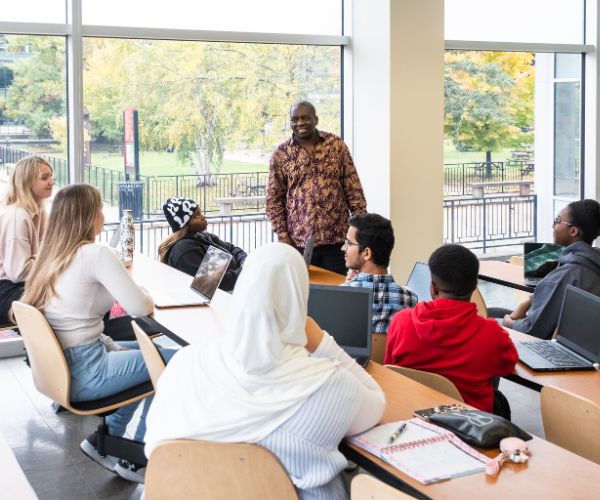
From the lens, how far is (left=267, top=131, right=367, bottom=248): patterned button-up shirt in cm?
581

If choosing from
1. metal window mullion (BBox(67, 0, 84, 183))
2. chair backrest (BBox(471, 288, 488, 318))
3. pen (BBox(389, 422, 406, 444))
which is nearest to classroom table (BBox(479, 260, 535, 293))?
chair backrest (BBox(471, 288, 488, 318))

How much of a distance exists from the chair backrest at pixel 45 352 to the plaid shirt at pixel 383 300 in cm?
130

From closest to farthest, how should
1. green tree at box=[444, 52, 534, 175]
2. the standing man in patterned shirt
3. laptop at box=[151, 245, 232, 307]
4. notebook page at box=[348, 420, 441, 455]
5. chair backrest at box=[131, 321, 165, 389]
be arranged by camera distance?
notebook page at box=[348, 420, 441, 455], chair backrest at box=[131, 321, 165, 389], laptop at box=[151, 245, 232, 307], the standing man in patterned shirt, green tree at box=[444, 52, 534, 175]

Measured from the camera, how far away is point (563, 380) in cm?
337

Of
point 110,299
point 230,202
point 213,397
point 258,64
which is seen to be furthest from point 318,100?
point 213,397

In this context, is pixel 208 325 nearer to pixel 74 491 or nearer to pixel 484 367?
pixel 74 491

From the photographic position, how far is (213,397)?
238 cm

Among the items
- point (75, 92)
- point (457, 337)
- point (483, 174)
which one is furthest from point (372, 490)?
point (483, 174)

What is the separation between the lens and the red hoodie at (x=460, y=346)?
3.23 m

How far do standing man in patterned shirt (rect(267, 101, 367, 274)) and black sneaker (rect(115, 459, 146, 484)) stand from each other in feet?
7.03

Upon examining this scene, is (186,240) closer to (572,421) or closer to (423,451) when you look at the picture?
(572,421)

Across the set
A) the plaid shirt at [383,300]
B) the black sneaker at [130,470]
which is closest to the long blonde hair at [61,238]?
the black sneaker at [130,470]

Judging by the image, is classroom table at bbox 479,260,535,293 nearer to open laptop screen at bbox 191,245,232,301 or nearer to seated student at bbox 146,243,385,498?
open laptop screen at bbox 191,245,232,301

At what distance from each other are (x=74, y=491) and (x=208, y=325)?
3.16 feet
